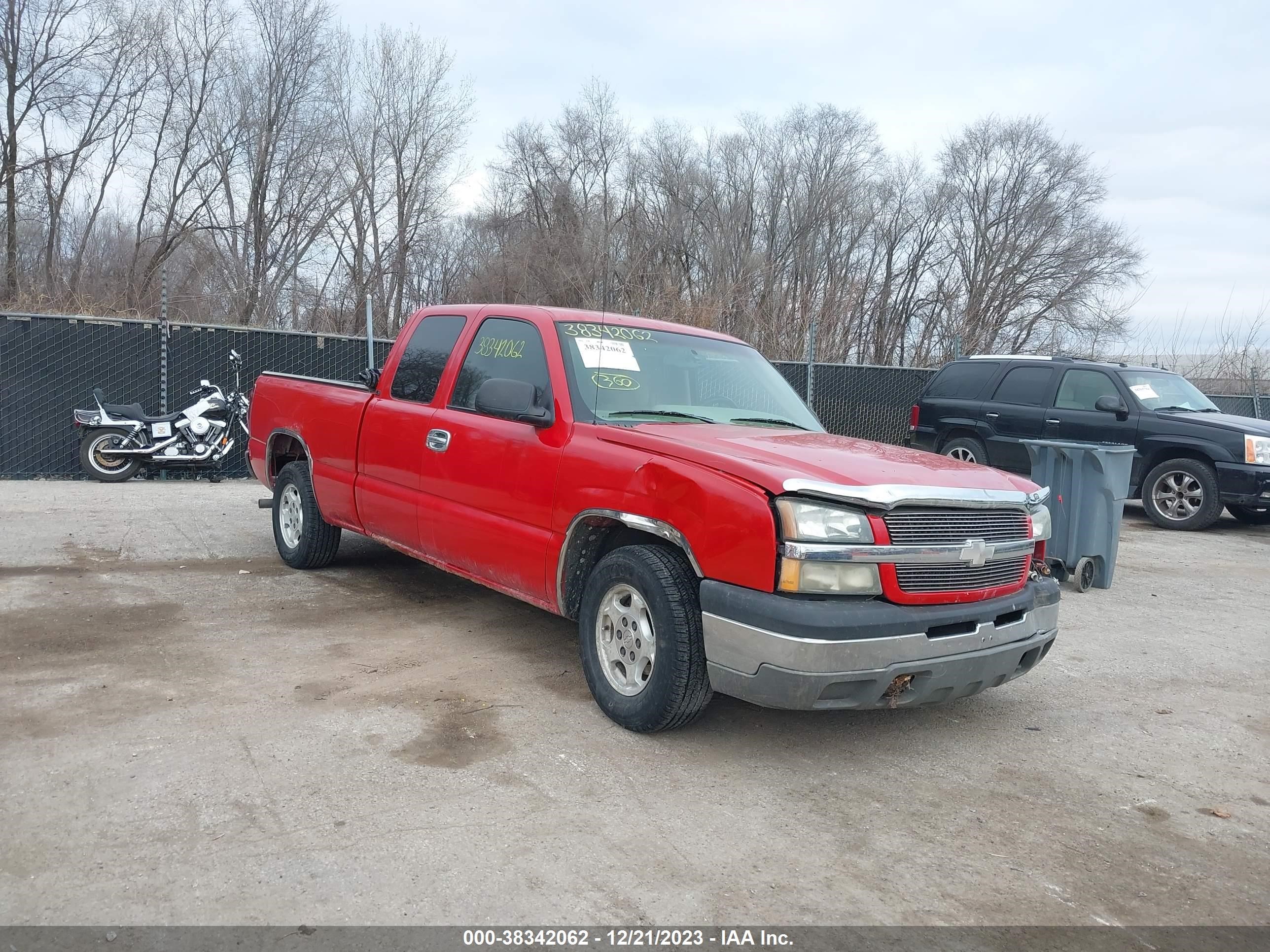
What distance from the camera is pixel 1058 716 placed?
15.0ft

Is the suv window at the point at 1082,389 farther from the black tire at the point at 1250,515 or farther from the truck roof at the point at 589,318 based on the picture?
the truck roof at the point at 589,318

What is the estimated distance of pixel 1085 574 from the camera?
24.7 ft

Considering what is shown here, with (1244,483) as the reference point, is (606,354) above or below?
above

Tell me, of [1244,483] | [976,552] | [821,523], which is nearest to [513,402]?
[821,523]

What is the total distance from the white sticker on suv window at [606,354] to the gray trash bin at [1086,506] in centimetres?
408

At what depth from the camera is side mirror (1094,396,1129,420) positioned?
35.7ft

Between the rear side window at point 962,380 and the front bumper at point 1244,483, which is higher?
the rear side window at point 962,380

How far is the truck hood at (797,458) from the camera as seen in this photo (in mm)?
3670

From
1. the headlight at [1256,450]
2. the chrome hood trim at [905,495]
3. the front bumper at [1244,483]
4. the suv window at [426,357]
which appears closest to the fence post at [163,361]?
the suv window at [426,357]

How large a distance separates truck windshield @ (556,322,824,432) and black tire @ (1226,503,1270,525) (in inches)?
313

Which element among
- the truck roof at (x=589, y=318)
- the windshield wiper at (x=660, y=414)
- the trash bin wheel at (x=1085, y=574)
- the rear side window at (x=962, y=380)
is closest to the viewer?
the windshield wiper at (x=660, y=414)

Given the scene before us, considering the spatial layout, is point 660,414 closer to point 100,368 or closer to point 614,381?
point 614,381

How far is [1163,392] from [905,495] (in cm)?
933

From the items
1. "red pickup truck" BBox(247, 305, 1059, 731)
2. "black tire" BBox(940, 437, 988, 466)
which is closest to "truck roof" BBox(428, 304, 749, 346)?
"red pickup truck" BBox(247, 305, 1059, 731)
